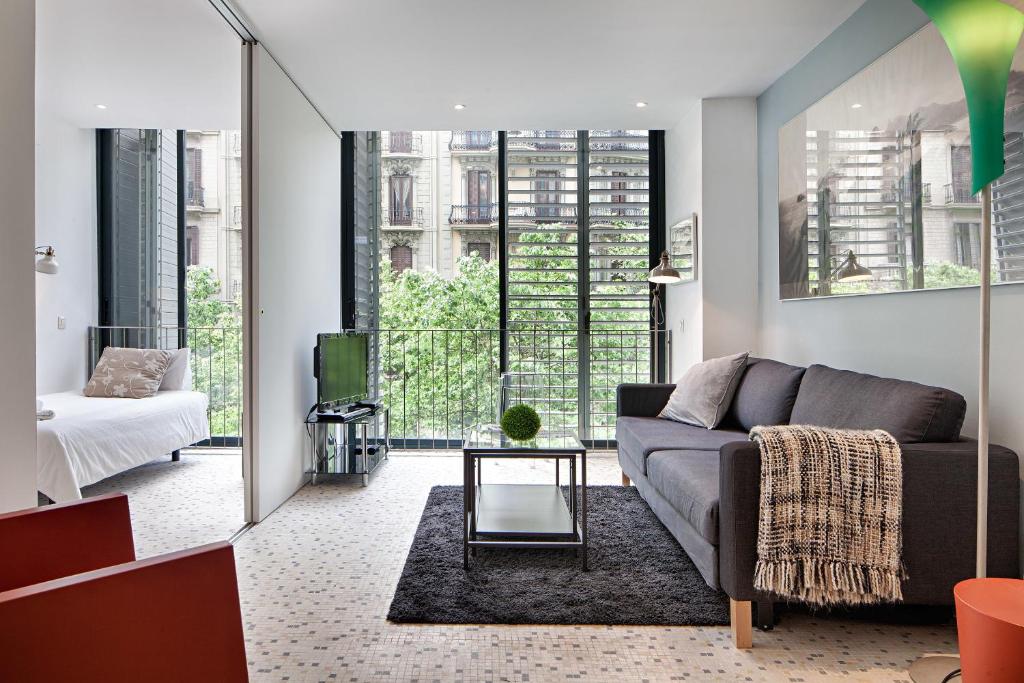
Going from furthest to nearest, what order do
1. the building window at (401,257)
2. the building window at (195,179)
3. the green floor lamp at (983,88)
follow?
the building window at (195,179) → the building window at (401,257) → the green floor lamp at (983,88)

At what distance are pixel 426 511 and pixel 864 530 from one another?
2.13 metres

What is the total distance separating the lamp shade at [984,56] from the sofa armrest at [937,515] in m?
0.84

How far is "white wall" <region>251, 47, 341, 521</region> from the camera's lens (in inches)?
123

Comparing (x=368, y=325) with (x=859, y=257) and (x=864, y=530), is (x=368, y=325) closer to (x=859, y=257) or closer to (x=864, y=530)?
(x=859, y=257)

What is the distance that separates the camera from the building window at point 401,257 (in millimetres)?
5989

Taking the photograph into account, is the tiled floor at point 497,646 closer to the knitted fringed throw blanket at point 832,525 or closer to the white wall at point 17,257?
the knitted fringed throw blanket at point 832,525

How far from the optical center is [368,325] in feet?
16.0

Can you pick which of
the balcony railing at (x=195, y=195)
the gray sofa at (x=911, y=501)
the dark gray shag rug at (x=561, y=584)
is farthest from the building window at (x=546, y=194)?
the balcony railing at (x=195, y=195)

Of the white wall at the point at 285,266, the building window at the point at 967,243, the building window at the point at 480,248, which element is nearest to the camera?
the building window at the point at 967,243

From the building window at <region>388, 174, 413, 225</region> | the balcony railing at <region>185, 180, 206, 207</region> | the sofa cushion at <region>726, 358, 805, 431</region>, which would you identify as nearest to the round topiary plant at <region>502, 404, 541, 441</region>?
the sofa cushion at <region>726, 358, 805, 431</region>

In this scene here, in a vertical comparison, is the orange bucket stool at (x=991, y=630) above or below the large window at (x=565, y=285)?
below

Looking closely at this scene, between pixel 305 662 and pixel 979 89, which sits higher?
pixel 979 89

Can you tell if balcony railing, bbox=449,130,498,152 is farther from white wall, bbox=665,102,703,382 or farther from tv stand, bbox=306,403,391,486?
tv stand, bbox=306,403,391,486

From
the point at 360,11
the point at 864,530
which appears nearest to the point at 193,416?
the point at 360,11
